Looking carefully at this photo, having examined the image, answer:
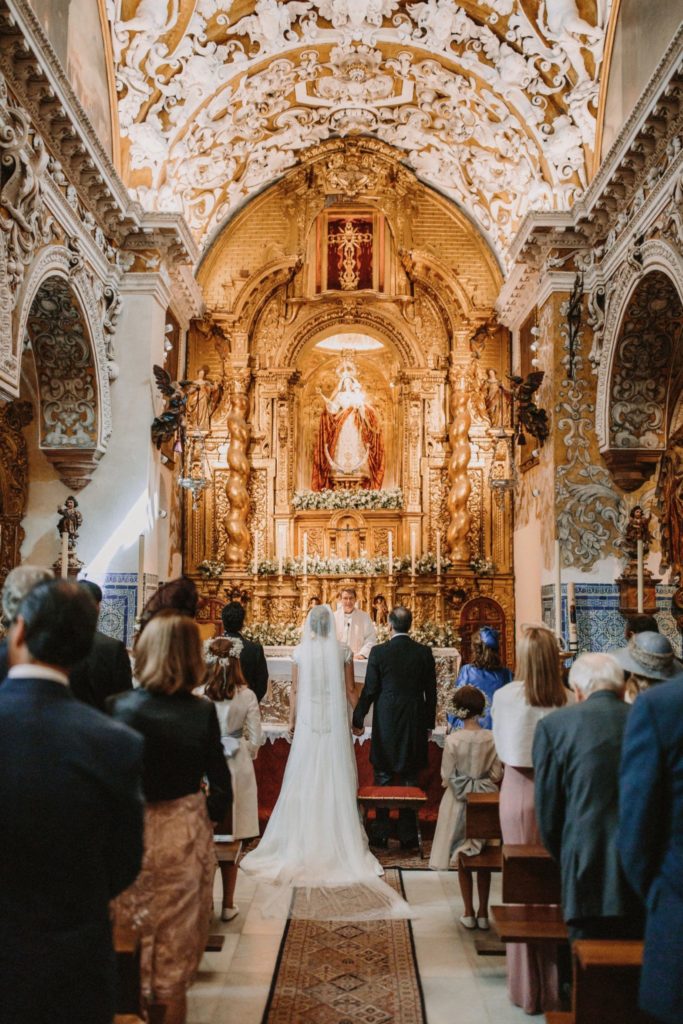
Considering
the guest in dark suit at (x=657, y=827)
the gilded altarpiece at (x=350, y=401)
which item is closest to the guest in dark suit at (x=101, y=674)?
the guest in dark suit at (x=657, y=827)

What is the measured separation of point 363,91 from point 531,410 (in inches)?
227

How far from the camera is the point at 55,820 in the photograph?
8.13ft

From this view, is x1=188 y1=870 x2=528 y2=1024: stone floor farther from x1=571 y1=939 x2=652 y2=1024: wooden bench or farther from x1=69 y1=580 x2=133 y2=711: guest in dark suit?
x1=69 y1=580 x2=133 y2=711: guest in dark suit

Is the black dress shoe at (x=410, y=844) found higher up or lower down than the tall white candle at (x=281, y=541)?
lower down

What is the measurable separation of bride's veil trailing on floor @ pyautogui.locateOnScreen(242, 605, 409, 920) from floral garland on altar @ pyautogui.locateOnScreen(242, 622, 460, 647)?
546cm

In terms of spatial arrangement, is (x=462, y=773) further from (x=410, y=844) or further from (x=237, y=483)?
(x=237, y=483)

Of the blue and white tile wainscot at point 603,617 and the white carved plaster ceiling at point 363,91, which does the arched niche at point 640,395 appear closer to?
the blue and white tile wainscot at point 603,617

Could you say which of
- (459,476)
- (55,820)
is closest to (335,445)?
A: (459,476)

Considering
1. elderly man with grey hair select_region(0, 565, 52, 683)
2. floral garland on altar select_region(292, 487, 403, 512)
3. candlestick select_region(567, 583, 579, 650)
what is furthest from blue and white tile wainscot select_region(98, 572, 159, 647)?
elderly man with grey hair select_region(0, 565, 52, 683)

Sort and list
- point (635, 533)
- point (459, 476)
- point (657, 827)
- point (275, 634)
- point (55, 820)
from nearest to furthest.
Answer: point (55, 820)
point (657, 827)
point (635, 533)
point (275, 634)
point (459, 476)

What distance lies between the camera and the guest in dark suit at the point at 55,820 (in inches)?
96.7

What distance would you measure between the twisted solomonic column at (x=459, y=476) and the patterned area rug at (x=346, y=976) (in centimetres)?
923

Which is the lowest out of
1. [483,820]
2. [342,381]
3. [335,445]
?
[483,820]

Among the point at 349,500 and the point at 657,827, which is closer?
the point at 657,827
